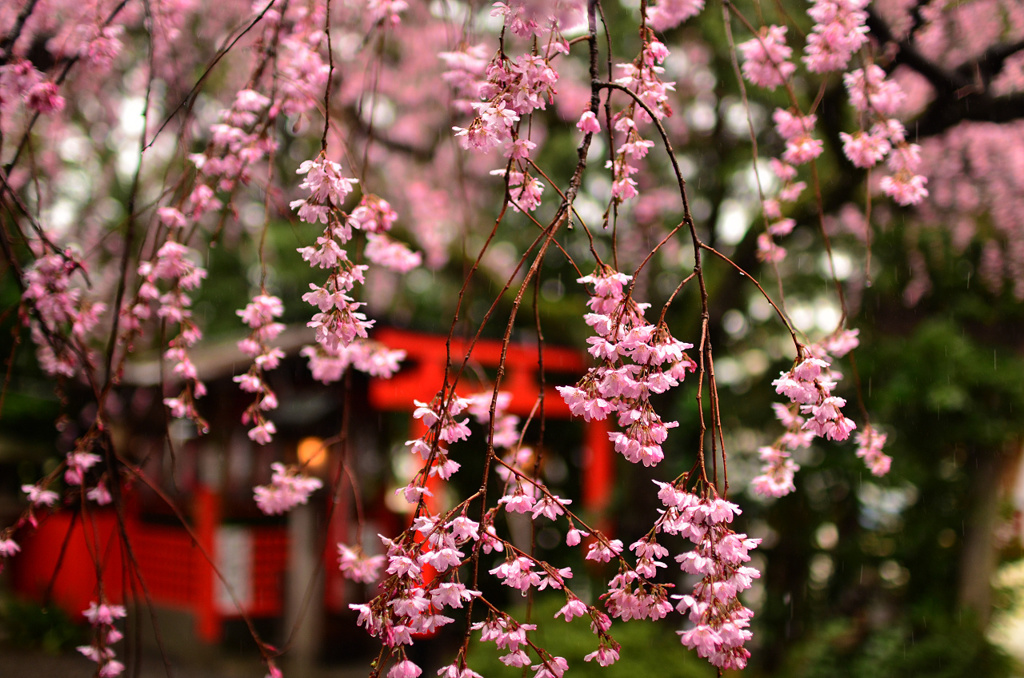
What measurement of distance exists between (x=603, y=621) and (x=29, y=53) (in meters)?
2.97

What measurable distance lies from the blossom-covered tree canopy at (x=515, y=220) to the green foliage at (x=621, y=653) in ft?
0.64

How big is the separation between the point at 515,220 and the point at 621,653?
4.27 m

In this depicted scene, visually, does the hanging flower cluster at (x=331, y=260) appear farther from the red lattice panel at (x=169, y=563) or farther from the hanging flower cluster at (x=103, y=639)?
the red lattice panel at (x=169, y=563)

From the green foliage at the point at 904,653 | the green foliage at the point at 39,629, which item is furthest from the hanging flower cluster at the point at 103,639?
the green foliage at the point at 39,629

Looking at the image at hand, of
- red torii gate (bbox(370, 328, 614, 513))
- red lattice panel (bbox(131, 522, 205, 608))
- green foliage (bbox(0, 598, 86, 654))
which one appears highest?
Result: red torii gate (bbox(370, 328, 614, 513))

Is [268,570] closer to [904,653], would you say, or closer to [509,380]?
[509,380]

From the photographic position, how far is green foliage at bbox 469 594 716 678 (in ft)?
10.3

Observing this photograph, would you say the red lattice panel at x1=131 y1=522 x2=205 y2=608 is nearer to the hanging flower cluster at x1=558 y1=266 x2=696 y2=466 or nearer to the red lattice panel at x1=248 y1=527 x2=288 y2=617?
the red lattice panel at x1=248 y1=527 x2=288 y2=617

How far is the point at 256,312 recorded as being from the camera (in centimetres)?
154

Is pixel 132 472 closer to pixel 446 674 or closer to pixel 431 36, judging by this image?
pixel 446 674

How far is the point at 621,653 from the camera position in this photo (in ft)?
10.5

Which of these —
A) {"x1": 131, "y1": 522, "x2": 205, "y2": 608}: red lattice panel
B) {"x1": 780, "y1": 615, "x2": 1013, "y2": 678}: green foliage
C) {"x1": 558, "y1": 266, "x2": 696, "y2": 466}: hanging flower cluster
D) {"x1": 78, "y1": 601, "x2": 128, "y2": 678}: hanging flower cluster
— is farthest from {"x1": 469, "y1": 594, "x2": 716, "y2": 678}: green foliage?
{"x1": 131, "y1": 522, "x2": 205, "y2": 608}: red lattice panel

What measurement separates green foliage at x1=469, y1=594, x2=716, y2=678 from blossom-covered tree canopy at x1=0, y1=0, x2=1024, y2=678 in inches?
7.7

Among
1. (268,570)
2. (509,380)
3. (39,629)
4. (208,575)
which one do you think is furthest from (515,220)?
(39,629)
